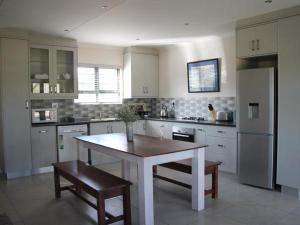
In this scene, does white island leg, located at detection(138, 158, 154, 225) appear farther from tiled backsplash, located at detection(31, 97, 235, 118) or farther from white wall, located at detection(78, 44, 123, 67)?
white wall, located at detection(78, 44, 123, 67)

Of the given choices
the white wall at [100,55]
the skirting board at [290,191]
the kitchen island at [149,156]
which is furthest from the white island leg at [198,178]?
the white wall at [100,55]

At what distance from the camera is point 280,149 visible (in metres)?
3.82

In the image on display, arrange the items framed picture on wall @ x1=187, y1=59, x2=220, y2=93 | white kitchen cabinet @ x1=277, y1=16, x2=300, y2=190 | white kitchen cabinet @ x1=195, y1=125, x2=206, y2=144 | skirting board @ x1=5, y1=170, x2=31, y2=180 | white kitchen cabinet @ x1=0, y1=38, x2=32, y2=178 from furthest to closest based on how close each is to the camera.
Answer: framed picture on wall @ x1=187, y1=59, x2=220, y2=93 < white kitchen cabinet @ x1=195, y1=125, x2=206, y2=144 < skirting board @ x1=5, y1=170, x2=31, y2=180 < white kitchen cabinet @ x1=0, y1=38, x2=32, y2=178 < white kitchen cabinet @ x1=277, y1=16, x2=300, y2=190

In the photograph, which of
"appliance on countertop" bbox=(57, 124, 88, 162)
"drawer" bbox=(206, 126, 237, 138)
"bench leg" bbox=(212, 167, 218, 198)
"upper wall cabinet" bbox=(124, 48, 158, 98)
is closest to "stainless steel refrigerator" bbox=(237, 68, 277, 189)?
"drawer" bbox=(206, 126, 237, 138)

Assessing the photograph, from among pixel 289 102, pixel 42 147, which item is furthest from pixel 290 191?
pixel 42 147

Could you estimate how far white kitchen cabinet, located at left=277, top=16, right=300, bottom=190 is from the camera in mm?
3643

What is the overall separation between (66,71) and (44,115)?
38.9 inches

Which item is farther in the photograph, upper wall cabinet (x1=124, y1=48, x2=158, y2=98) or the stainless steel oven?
upper wall cabinet (x1=124, y1=48, x2=158, y2=98)

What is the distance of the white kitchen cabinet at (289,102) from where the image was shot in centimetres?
364

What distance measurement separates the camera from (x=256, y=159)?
4.07 metres

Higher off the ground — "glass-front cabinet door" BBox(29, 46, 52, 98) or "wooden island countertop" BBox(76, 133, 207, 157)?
"glass-front cabinet door" BBox(29, 46, 52, 98)

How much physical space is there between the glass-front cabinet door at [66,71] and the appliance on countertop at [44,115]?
386 millimetres

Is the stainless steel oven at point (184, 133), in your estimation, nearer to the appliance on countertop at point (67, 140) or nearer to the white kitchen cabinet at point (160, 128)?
the white kitchen cabinet at point (160, 128)

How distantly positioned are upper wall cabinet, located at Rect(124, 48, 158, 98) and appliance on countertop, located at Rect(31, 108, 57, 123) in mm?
1755
